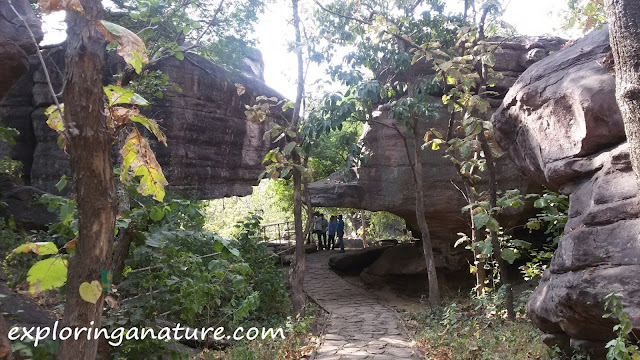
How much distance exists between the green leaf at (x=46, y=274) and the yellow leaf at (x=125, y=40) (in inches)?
46.1

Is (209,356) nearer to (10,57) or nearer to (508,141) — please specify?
(508,141)

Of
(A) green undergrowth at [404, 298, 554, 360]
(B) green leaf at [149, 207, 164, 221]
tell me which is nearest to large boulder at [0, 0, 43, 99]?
(B) green leaf at [149, 207, 164, 221]

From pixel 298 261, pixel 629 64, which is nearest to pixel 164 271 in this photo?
pixel 629 64

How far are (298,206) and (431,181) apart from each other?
4.83m

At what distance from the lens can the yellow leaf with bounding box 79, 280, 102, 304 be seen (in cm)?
243

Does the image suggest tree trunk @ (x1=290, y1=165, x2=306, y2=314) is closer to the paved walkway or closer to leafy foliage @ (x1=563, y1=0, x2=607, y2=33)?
the paved walkway

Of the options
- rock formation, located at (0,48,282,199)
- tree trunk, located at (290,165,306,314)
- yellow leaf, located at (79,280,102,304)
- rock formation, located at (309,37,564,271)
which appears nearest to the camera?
yellow leaf, located at (79,280,102,304)

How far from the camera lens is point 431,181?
13375 mm

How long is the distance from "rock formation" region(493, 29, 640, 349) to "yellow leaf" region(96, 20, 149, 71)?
473cm

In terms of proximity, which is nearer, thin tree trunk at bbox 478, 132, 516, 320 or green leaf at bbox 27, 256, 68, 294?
green leaf at bbox 27, 256, 68, 294

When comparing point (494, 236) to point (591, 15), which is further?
Answer: point (494, 236)

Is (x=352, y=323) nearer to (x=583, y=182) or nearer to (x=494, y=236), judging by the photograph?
(x=494, y=236)

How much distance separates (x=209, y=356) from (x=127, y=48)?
4342 millimetres

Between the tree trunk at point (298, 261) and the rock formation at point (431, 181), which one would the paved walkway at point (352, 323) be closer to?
the tree trunk at point (298, 261)
